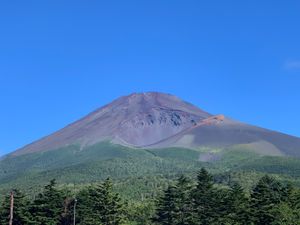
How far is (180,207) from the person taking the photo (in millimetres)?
59438

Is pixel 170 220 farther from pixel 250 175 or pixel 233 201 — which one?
pixel 250 175

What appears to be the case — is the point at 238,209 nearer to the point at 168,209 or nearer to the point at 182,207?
the point at 182,207

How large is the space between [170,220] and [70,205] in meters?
10.6

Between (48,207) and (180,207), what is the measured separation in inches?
537

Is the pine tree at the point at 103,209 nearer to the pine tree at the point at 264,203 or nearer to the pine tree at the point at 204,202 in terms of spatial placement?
the pine tree at the point at 204,202

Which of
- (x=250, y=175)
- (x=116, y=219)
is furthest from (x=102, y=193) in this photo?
(x=250, y=175)

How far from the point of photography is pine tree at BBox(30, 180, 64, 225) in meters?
55.3

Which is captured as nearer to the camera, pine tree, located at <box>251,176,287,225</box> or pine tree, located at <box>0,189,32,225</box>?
pine tree, located at <box>251,176,287,225</box>

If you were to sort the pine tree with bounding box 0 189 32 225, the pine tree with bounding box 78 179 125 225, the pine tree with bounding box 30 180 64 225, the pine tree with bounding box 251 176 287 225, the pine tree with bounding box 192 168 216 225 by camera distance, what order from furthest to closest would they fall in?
the pine tree with bounding box 78 179 125 225 < the pine tree with bounding box 192 168 216 225 < the pine tree with bounding box 30 180 64 225 < the pine tree with bounding box 0 189 32 225 < the pine tree with bounding box 251 176 287 225

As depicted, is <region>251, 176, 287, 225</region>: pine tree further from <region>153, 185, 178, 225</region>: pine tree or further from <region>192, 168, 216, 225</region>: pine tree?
<region>153, 185, 178, 225</region>: pine tree

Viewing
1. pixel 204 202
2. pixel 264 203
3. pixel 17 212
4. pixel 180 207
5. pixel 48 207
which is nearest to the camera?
pixel 17 212

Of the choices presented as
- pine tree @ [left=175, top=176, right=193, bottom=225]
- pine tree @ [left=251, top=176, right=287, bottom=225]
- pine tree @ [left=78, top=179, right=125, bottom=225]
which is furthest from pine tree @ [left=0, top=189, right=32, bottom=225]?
pine tree @ [left=251, top=176, right=287, bottom=225]

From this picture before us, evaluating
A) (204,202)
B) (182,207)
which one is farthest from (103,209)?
(204,202)

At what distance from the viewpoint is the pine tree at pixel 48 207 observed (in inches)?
2178
